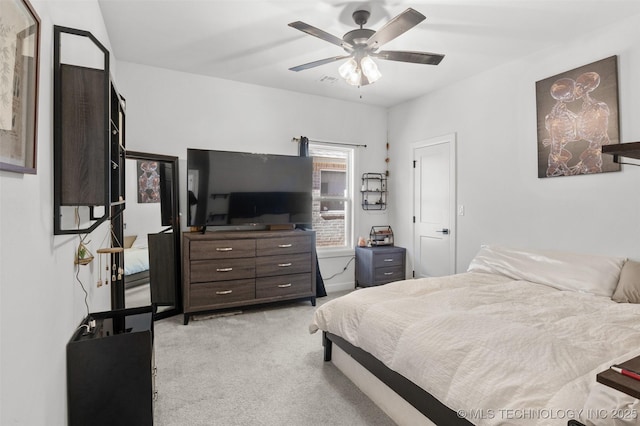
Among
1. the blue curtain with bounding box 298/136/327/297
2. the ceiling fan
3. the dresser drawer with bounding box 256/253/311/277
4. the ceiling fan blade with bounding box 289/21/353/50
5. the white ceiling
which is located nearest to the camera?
the ceiling fan blade with bounding box 289/21/353/50

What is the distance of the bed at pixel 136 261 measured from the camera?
3.43m

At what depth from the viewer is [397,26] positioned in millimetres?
2152

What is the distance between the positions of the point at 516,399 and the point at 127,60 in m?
4.44

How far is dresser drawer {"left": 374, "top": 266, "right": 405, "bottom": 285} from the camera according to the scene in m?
4.74

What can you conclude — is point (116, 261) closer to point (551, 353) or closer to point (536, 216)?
point (551, 353)

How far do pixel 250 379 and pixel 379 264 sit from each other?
2.71 metres

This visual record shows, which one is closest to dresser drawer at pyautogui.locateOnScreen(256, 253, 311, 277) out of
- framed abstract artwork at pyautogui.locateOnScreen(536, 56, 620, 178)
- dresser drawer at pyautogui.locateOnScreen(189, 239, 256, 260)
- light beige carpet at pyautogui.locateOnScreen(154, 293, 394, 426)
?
dresser drawer at pyautogui.locateOnScreen(189, 239, 256, 260)

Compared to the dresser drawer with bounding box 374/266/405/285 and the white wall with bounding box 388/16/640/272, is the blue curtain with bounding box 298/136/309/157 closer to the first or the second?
the white wall with bounding box 388/16/640/272

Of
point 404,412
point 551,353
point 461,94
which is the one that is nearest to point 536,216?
point 461,94

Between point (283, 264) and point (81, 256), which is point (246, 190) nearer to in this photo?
point (283, 264)

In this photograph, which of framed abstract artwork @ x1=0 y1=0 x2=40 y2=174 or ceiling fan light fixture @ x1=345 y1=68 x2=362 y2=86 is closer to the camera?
framed abstract artwork @ x1=0 y1=0 x2=40 y2=174

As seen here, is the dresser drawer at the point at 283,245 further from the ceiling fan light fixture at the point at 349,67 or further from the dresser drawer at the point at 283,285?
the ceiling fan light fixture at the point at 349,67

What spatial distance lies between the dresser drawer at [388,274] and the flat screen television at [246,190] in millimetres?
1256

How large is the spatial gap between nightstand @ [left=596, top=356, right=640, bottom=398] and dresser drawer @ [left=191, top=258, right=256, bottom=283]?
334 centimetres
